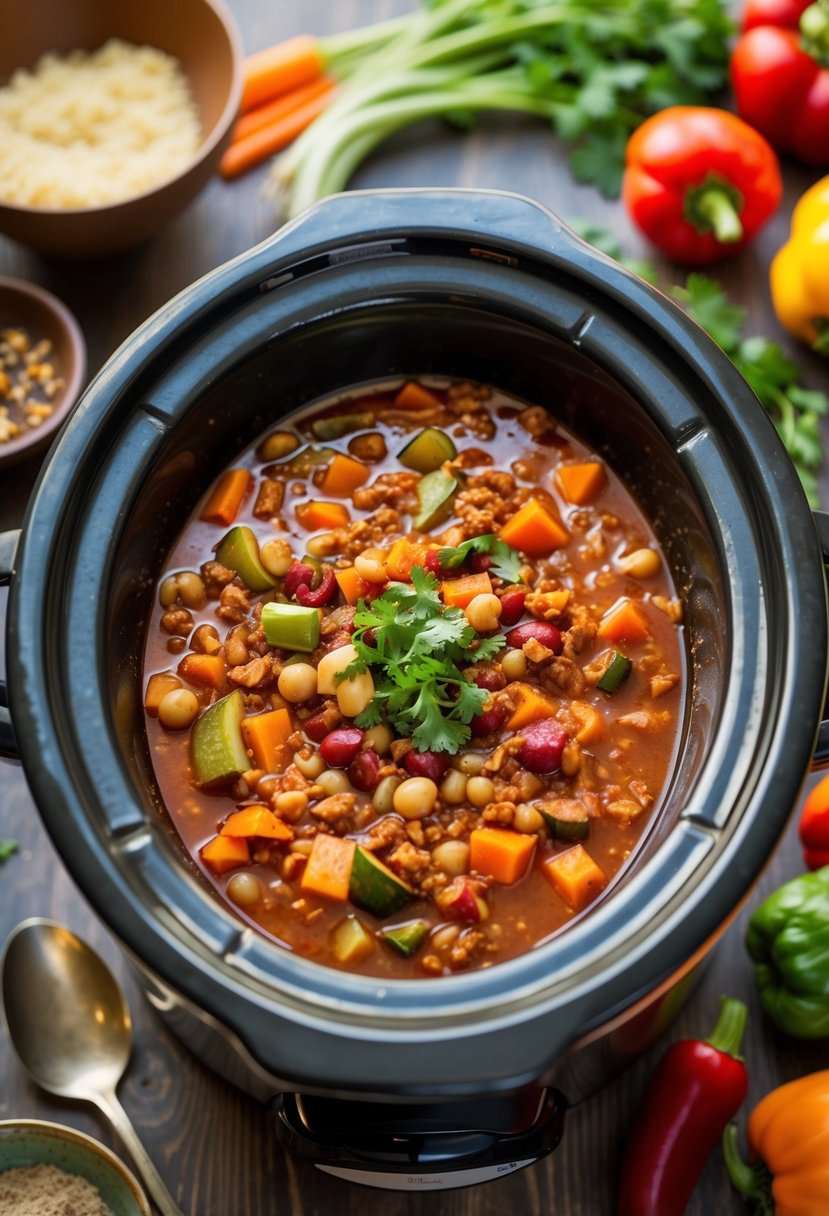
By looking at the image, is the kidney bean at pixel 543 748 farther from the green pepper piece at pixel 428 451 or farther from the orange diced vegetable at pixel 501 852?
the green pepper piece at pixel 428 451

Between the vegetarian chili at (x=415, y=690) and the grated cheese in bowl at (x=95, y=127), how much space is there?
1.14 meters

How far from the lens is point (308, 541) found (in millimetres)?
2949

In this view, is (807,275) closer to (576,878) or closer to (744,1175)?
(576,878)

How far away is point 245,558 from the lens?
289cm

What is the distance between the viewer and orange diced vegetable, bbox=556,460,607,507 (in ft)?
9.87

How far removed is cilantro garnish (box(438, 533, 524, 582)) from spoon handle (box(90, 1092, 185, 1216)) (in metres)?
1.44

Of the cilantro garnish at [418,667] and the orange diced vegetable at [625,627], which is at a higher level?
the orange diced vegetable at [625,627]

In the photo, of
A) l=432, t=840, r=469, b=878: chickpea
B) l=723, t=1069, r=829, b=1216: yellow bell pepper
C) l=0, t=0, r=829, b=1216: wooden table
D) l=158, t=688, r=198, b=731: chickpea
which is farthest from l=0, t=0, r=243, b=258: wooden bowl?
l=723, t=1069, r=829, b=1216: yellow bell pepper

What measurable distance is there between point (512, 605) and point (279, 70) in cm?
214

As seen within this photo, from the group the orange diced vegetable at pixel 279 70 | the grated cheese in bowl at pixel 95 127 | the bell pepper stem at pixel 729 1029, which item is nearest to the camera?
the bell pepper stem at pixel 729 1029

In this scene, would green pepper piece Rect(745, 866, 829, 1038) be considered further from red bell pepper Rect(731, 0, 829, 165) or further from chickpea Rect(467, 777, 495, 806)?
red bell pepper Rect(731, 0, 829, 165)

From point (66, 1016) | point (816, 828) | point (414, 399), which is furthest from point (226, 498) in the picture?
point (816, 828)

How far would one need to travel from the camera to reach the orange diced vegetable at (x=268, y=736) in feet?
8.85

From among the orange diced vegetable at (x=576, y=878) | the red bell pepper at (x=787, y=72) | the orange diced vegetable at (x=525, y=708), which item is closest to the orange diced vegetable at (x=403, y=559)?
the orange diced vegetable at (x=525, y=708)
